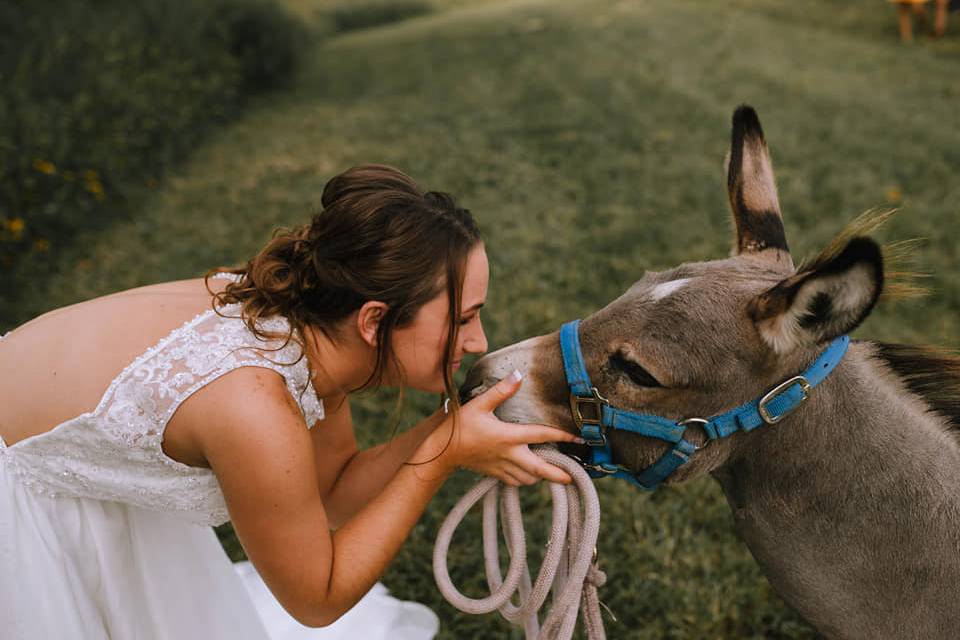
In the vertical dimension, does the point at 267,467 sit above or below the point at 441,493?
above

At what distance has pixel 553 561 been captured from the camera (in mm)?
2186

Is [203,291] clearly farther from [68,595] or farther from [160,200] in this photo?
[160,200]

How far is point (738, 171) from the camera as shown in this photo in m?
2.52

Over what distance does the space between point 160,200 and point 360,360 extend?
673 centimetres

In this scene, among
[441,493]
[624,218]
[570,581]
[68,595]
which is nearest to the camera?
[570,581]

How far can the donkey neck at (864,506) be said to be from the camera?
2064mm

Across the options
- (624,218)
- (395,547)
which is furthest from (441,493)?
(624,218)

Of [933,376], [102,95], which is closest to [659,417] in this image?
[933,376]

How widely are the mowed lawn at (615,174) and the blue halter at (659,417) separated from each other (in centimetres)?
123

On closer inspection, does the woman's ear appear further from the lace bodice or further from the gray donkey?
the gray donkey

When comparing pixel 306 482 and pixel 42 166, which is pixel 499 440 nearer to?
pixel 306 482

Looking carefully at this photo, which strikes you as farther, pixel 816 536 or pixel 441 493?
pixel 441 493

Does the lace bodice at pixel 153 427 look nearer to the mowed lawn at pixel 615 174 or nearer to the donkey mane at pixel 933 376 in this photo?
the mowed lawn at pixel 615 174

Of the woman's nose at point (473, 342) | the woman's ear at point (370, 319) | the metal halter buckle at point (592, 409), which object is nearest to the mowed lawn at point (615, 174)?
the metal halter buckle at point (592, 409)
